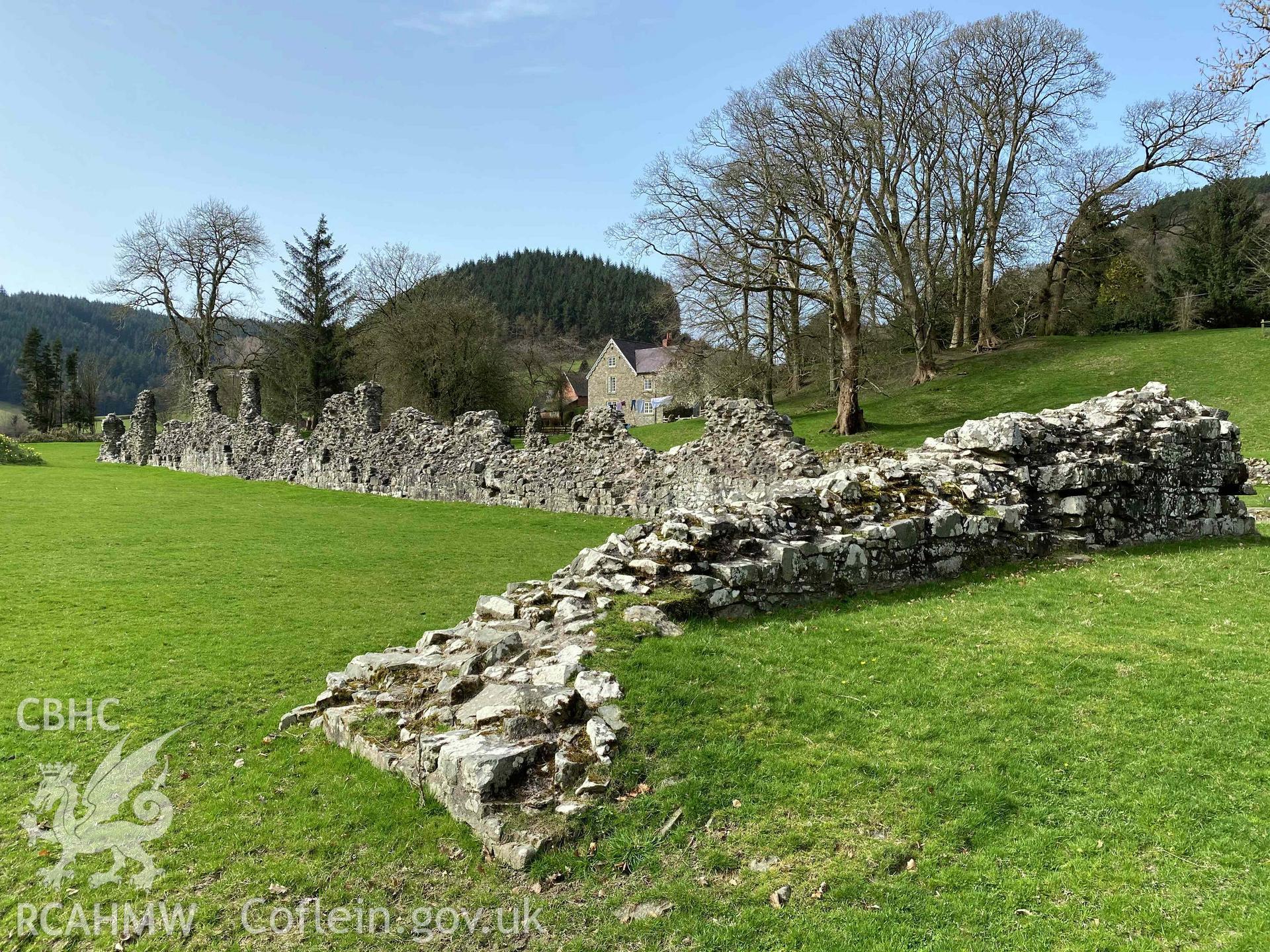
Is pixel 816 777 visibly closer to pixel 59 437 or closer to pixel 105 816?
pixel 105 816

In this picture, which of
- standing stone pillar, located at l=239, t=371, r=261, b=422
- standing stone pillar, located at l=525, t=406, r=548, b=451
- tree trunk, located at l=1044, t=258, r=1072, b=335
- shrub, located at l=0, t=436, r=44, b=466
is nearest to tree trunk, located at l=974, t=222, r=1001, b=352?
tree trunk, located at l=1044, t=258, r=1072, b=335

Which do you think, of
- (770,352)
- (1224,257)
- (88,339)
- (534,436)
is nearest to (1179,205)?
(1224,257)

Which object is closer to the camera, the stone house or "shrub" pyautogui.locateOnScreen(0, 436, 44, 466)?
"shrub" pyautogui.locateOnScreen(0, 436, 44, 466)

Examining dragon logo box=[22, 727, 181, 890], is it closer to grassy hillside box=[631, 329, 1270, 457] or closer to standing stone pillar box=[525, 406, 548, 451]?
standing stone pillar box=[525, 406, 548, 451]

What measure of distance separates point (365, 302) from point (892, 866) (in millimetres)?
59528

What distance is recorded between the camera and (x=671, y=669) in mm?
6551

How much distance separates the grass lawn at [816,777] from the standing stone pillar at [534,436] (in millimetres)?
13779

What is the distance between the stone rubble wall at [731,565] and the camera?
554 cm

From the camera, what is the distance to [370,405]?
2872 cm

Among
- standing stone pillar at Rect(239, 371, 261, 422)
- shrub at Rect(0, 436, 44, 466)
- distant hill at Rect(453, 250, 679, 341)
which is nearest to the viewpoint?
shrub at Rect(0, 436, 44, 466)

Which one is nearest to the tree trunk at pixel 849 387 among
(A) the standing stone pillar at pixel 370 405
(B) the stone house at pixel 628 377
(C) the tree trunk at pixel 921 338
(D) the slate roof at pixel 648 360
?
(C) the tree trunk at pixel 921 338

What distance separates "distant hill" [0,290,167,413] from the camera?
12406 centimetres

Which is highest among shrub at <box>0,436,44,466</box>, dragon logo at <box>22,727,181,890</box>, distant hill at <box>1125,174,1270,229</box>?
distant hill at <box>1125,174,1270,229</box>

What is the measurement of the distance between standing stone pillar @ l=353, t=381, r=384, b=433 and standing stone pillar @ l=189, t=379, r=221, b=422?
13.9 metres
